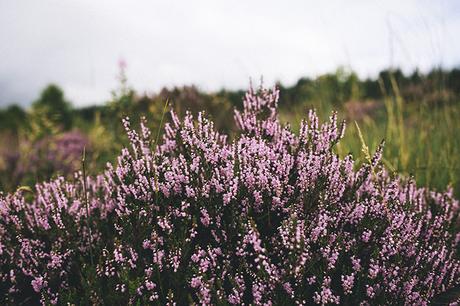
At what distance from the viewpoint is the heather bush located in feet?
6.84

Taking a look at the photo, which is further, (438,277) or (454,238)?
(454,238)

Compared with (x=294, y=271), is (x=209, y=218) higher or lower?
higher

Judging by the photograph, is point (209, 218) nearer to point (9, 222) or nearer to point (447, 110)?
point (9, 222)

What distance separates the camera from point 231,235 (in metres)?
2.21

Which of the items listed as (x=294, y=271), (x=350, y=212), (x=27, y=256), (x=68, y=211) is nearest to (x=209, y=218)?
(x=294, y=271)

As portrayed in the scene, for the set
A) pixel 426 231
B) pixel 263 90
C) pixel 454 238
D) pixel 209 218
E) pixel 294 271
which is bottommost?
pixel 454 238

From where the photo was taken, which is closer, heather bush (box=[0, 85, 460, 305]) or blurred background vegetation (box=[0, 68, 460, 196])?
heather bush (box=[0, 85, 460, 305])

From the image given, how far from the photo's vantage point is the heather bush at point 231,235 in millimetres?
2086

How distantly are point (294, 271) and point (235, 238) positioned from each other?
1.63ft

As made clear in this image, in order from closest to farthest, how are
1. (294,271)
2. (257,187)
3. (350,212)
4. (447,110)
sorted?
(294,271) < (257,187) < (350,212) < (447,110)

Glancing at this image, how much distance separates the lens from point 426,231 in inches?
110

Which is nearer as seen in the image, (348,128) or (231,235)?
(231,235)

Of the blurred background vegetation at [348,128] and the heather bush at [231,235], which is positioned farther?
the blurred background vegetation at [348,128]

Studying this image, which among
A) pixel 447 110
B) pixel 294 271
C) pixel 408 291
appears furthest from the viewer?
pixel 447 110
